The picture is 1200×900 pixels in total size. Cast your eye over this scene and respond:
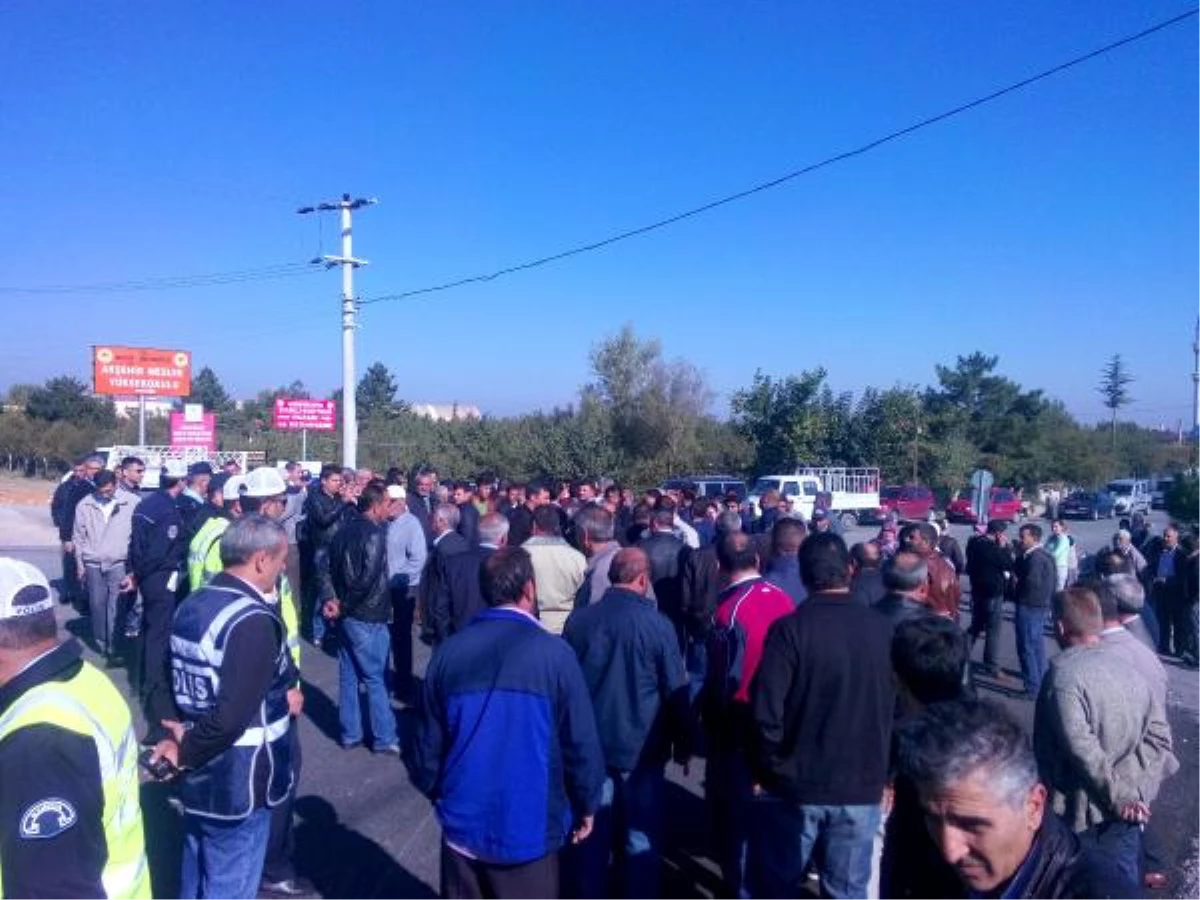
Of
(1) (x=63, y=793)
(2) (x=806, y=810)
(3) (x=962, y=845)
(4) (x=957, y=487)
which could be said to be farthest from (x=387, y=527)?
(4) (x=957, y=487)

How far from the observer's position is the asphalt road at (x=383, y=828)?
200 inches

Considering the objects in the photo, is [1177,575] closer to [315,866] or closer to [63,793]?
[315,866]

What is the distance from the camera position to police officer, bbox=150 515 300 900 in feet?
11.4

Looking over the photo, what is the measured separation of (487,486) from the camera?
12961 mm

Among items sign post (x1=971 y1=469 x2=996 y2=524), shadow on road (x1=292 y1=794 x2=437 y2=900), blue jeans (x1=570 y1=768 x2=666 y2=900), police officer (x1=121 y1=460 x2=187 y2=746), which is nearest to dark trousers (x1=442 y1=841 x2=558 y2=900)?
blue jeans (x1=570 y1=768 x2=666 y2=900)

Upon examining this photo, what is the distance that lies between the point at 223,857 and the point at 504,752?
1364mm

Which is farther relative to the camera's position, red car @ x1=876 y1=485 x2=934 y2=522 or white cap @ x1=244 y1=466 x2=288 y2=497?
red car @ x1=876 y1=485 x2=934 y2=522

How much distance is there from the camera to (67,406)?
5450 centimetres

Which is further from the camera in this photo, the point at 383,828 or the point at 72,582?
the point at 72,582

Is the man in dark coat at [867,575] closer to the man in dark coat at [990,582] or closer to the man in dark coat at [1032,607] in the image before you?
the man in dark coat at [1032,607]

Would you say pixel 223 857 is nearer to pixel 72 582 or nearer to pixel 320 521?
pixel 320 521

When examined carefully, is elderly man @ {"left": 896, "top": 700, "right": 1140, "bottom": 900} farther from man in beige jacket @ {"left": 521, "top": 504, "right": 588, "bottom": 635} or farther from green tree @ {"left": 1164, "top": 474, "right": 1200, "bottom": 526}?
green tree @ {"left": 1164, "top": 474, "right": 1200, "bottom": 526}

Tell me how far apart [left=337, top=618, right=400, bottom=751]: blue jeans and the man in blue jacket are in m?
3.57

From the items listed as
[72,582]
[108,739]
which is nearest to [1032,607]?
[108,739]
